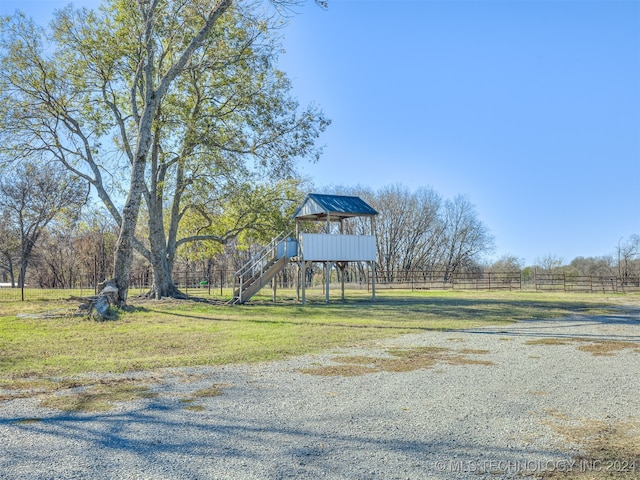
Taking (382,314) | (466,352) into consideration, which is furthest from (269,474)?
(382,314)

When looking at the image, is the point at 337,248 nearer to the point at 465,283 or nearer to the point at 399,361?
the point at 399,361

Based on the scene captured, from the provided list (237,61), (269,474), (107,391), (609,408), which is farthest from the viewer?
(237,61)

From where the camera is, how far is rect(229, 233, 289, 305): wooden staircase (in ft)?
74.4

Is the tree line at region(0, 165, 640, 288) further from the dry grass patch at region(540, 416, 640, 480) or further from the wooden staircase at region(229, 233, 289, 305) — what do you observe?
the dry grass patch at region(540, 416, 640, 480)

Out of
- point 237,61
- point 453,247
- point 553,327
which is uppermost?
point 237,61

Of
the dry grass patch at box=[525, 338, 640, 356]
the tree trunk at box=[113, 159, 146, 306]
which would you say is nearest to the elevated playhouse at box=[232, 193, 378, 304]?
the tree trunk at box=[113, 159, 146, 306]

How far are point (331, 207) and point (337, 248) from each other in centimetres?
197

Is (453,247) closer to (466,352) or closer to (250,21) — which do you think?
(250,21)

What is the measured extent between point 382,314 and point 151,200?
12249 mm

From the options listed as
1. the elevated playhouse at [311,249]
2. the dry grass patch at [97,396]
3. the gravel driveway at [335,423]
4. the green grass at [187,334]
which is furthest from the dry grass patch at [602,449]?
the elevated playhouse at [311,249]

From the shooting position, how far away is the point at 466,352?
9.58 m

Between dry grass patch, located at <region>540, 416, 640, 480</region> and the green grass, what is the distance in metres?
5.40

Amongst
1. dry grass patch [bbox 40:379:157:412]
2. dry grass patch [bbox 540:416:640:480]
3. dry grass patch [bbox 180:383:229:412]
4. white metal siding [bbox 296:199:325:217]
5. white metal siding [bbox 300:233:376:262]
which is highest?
white metal siding [bbox 296:199:325:217]

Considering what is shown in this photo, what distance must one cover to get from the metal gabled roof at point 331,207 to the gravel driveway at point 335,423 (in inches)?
635
